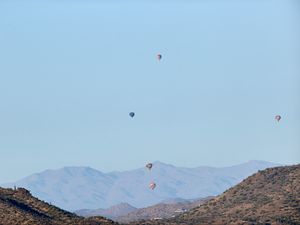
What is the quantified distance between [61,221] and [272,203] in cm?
7203

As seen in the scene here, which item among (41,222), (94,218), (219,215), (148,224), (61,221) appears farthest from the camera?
(219,215)

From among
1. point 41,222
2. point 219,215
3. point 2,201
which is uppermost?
point 219,215

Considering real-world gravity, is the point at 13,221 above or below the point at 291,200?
below

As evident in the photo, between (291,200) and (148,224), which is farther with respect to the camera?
(291,200)

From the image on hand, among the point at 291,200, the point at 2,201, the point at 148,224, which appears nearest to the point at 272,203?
the point at 291,200

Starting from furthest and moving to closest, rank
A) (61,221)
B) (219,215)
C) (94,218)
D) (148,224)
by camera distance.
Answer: (219,215)
(148,224)
(94,218)
(61,221)

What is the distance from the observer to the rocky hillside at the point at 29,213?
12656 centimetres

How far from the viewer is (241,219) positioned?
171m

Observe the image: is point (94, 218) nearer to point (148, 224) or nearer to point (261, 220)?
point (148, 224)

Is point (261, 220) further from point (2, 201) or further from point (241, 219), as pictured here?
point (2, 201)

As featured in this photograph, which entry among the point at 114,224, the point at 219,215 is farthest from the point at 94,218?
the point at 219,215

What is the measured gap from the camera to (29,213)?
135 m

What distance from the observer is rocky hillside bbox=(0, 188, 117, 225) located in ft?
415

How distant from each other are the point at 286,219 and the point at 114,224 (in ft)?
143
